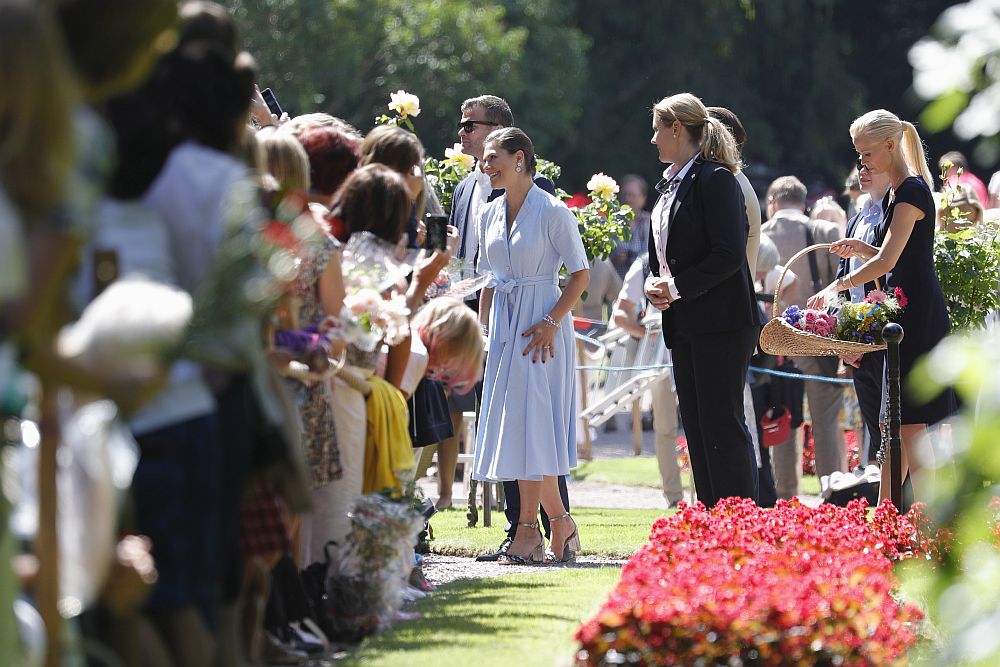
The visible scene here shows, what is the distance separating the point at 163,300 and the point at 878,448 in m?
5.32

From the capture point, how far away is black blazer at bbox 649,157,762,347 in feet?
24.7

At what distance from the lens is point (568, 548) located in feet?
26.9

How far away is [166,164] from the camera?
3887 mm

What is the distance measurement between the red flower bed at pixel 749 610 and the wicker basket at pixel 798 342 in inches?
78.1

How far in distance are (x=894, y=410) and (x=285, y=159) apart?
10.5ft

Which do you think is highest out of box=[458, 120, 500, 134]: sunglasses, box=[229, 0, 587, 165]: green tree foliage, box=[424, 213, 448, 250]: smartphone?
box=[229, 0, 587, 165]: green tree foliage

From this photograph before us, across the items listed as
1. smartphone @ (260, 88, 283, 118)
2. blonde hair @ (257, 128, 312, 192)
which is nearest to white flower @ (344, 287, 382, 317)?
blonde hair @ (257, 128, 312, 192)

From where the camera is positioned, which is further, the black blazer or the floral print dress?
the black blazer

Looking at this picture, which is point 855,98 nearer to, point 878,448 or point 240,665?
point 878,448

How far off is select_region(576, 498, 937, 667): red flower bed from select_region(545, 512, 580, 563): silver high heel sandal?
86.0 inches

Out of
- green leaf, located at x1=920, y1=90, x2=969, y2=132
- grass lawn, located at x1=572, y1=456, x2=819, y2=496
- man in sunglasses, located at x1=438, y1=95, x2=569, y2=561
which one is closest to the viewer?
green leaf, located at x1=920, y1=90, x2=969, y2=132

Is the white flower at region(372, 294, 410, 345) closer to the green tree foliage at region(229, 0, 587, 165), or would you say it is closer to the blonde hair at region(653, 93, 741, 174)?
the blonde hair at region(653, 93, 741, 174)

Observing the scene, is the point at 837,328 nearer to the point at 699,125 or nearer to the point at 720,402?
the point at 720,402

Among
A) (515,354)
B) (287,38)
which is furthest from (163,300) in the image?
(287,38)
